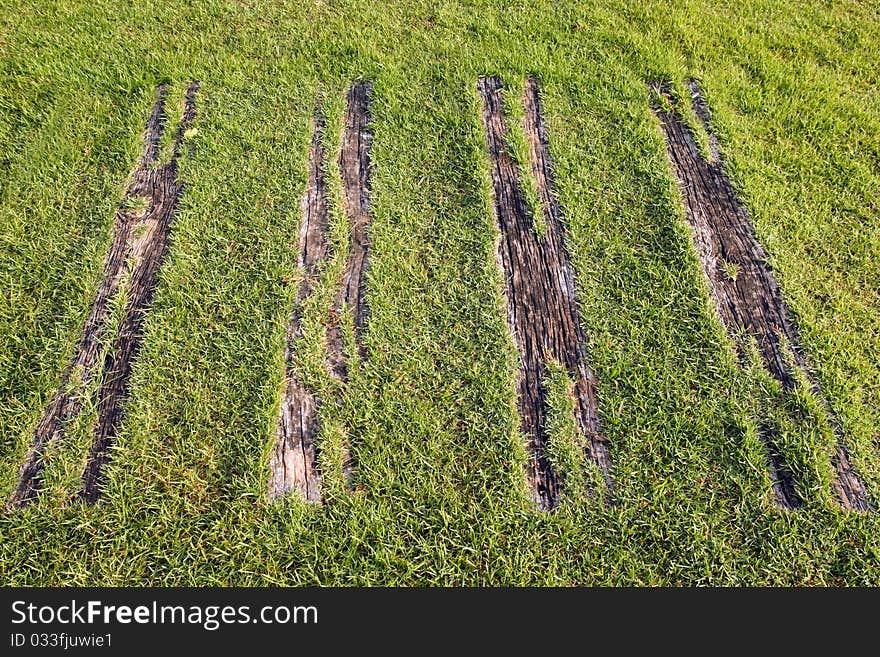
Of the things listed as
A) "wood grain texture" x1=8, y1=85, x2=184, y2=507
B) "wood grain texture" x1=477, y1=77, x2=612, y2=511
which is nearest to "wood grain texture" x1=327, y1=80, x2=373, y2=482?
"wood grain texture" x1=477, y1=77, x2=612, y2=511

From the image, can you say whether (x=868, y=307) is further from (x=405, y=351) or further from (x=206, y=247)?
(x=206, y=247)

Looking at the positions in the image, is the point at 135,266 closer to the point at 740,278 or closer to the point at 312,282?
the point at 312,282

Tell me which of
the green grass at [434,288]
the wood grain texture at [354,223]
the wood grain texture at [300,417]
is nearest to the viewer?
the green grass at [434,288]

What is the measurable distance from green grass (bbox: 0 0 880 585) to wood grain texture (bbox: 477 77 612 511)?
0.25ft

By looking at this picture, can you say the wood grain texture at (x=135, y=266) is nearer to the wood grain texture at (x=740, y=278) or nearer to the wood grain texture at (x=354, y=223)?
the wood grain texture at (x=354, y=223)

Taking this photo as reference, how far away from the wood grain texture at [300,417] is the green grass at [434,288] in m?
0.06

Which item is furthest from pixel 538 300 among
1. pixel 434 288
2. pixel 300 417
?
pixel 300 417

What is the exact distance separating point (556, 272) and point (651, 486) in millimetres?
1240

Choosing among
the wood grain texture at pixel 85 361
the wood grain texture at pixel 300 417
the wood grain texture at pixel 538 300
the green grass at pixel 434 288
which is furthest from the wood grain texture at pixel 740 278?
the wood grain texture at pixel 85 361

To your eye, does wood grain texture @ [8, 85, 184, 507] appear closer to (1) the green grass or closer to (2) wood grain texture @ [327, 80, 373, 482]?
(1) the green grass

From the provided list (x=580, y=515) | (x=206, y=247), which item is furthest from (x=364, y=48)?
(x=580, y=515)

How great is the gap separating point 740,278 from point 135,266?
3287 mm

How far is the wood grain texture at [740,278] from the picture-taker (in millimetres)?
2590

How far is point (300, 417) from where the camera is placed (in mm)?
2738
